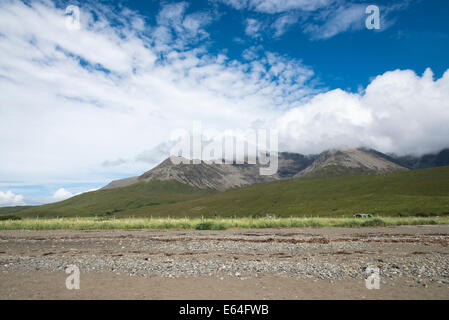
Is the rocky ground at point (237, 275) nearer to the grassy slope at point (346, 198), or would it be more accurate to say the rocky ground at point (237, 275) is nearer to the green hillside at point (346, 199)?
the grassy slope at point (346, 198)

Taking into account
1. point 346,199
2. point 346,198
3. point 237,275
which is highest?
point 346,198

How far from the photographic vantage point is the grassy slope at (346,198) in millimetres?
98500

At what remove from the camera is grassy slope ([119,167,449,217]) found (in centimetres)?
9850

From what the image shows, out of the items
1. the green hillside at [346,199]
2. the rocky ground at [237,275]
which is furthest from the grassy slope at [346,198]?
the rocky ground at [237,275]

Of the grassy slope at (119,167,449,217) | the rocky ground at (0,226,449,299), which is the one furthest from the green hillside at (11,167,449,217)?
the rocky ground at (0,226,449,299)

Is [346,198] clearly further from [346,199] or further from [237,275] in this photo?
[237,275]

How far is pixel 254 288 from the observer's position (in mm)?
11688

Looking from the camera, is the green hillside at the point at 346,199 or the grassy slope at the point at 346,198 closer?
the green hillside at the point at 346,199

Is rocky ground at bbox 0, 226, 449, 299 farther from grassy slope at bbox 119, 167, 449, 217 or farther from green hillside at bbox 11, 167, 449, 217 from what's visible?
green hillside at bbox 11, 167, 449, 217

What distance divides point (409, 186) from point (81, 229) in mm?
139972

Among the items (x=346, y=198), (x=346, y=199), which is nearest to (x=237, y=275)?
(x=346, y=199)

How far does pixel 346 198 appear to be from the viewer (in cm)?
13075

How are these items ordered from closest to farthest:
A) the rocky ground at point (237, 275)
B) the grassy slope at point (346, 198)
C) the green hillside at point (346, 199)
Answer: the rocky ground at point (237, 275) → the green hillside at point (346, 199) → the grassy slope at point (346, 198)
